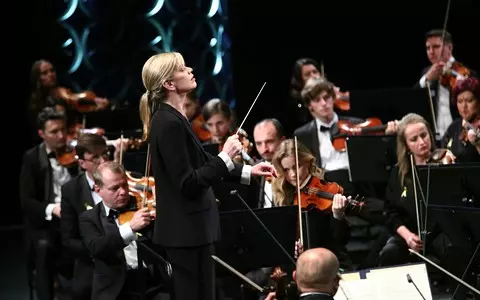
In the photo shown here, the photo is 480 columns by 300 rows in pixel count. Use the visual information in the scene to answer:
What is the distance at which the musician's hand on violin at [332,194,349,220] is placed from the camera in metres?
4.95

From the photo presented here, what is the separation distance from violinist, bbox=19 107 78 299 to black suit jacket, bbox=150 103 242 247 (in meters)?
2.31

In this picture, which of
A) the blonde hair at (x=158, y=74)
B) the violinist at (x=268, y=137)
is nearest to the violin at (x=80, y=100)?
the violinist at (x=268, y=137)

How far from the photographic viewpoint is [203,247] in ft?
13.0

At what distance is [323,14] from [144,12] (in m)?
1.59

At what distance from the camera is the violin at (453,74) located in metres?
6.80

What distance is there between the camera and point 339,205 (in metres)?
4.96

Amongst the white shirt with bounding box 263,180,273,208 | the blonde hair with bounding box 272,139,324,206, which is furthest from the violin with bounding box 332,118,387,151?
the blonde hair with bounding box 272,139,324,206

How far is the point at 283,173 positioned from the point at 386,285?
1.06 meters

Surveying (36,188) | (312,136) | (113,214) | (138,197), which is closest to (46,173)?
(36,188)

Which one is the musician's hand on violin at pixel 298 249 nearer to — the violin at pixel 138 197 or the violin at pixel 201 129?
the violin at pixel 138 197

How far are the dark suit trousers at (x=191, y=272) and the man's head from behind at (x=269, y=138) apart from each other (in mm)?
1924

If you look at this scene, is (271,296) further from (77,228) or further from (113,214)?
(77,228)

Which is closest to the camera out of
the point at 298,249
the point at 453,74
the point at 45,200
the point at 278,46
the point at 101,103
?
the point at 298,249

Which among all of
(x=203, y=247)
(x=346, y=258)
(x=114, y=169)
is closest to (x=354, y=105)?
(x=346, y=258)
